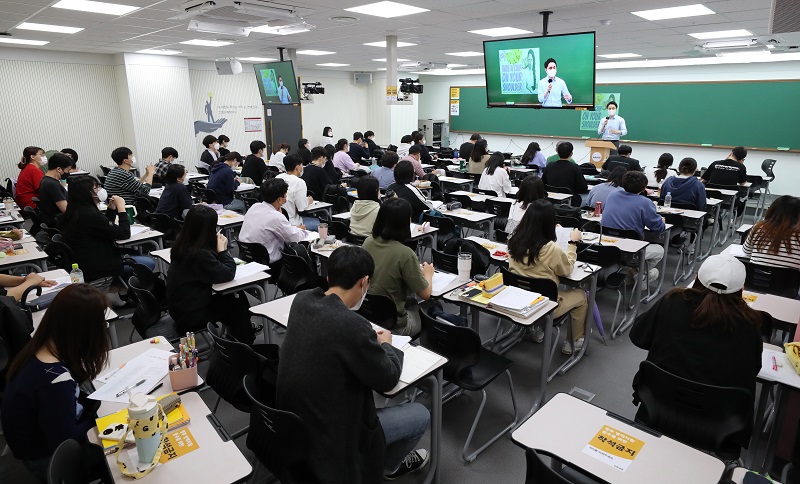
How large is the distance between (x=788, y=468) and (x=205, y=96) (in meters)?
13.9

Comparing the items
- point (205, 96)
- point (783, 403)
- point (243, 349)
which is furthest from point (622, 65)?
point (243, 349)

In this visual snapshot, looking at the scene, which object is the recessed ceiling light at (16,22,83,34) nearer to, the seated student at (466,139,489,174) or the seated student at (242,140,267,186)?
the seated student at (242,140,267,186)

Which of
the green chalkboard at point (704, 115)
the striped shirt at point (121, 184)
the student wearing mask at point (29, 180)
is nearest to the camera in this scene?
the striped shirt at point (121, 184)

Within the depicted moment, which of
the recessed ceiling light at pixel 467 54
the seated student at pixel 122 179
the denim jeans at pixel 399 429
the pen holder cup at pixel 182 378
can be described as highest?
the recessed ceiling light at pixel 467 54

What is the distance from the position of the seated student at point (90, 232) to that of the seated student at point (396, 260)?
9.54ft

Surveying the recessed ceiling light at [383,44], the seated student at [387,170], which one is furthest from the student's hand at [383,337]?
the recessed ceiling light at [383,44]

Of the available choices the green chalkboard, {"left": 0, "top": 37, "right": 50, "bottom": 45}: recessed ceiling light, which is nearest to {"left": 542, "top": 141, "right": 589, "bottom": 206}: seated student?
the green chalkboard

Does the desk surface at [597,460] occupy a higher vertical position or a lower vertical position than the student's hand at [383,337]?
lower

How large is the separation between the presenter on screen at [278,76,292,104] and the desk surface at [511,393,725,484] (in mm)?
8836

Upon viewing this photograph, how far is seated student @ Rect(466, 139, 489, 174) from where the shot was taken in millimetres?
9102

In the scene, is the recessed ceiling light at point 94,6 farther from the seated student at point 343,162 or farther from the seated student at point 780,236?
the seated student at point 780,236

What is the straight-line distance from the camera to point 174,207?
5973mm

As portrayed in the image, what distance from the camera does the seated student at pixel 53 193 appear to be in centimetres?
554

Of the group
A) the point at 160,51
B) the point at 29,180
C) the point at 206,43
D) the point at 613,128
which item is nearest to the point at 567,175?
the point at 613,128
